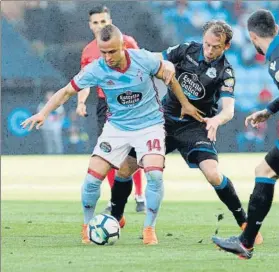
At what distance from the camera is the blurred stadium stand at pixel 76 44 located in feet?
97.9

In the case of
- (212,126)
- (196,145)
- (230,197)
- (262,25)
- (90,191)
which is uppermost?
(262,25)

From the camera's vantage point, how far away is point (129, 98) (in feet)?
32.8

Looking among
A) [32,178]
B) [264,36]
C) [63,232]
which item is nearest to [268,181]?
[264,36]

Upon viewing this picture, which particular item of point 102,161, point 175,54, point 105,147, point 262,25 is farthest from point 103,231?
point 262,25

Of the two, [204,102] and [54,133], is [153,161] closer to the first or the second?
[204,102]

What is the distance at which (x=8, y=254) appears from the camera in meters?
8.83

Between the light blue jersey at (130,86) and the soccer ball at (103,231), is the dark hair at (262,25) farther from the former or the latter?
the soccer ball at (103,231)

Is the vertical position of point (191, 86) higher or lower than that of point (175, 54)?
lower

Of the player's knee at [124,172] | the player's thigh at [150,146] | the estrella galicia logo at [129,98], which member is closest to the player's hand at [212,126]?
the player's thigh at [150,146]

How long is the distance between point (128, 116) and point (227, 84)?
3.23 feet

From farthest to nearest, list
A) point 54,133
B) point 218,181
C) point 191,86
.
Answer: point 54,133 < point 191,86 < point 218,181

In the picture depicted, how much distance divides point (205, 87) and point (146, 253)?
2.10 metres

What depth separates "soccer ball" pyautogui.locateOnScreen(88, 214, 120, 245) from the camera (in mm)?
9664

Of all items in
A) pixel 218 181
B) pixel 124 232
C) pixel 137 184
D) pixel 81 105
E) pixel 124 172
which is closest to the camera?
pixel 218 181
